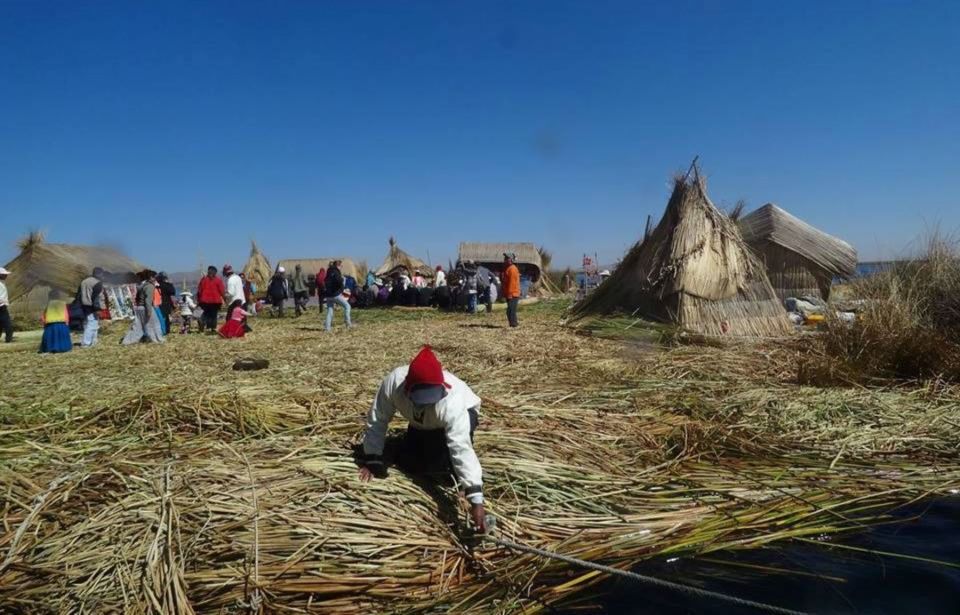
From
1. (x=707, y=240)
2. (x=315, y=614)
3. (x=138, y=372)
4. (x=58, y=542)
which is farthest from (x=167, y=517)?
(x=707, y=240)

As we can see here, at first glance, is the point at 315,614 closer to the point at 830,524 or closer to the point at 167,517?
the point at 167,517

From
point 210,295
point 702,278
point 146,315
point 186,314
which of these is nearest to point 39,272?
point 186,314

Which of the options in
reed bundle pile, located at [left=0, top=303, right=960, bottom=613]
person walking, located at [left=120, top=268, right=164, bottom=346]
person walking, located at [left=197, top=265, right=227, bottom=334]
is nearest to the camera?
reed bundle pile, located at [left=0, top=303, right=960, bottom=613]

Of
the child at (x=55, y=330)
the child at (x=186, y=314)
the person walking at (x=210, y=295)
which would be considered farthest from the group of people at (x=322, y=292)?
the child at (x=55, y=330)

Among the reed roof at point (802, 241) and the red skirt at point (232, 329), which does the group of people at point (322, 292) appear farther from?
the reed roof at point (802, 241)

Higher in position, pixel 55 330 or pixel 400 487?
pixel 55 330

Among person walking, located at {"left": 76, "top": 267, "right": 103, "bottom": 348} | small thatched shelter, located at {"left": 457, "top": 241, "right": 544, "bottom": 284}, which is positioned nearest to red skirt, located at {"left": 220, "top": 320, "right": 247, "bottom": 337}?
person walking, located at {"left": 76, "top": 267, "right": 103, "bottom": 348}

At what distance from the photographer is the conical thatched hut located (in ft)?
31.8

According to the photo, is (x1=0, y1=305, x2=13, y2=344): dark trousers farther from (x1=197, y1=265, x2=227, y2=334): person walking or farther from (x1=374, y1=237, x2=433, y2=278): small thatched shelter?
(x1=374, y1=237, x2=433, y2=278): small thatched shelter

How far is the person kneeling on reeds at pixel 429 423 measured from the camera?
117 inches

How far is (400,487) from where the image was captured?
334 centimetres

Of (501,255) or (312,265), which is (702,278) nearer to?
(501,255)

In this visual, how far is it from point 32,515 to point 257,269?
27.0m

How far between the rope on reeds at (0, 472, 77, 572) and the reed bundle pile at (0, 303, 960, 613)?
0.01 metres
